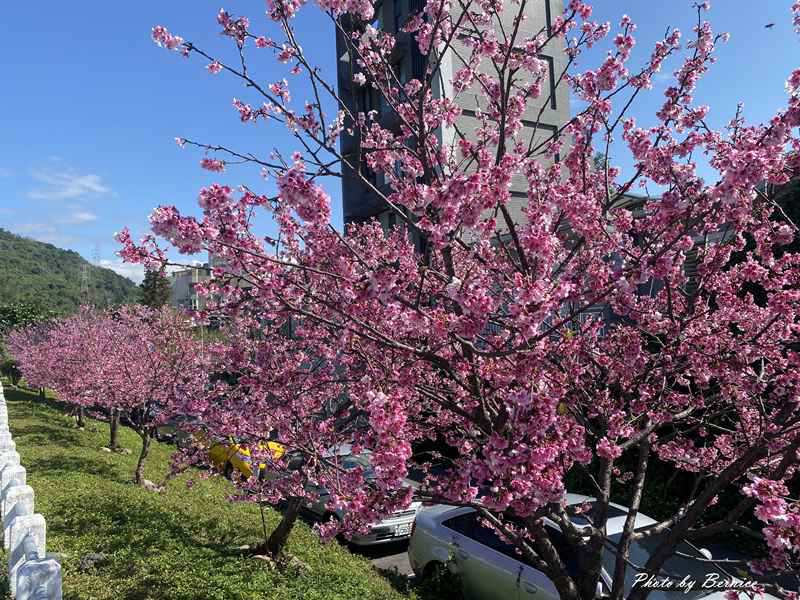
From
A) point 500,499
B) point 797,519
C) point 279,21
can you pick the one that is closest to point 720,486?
point 797,519

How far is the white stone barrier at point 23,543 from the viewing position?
3.25 m

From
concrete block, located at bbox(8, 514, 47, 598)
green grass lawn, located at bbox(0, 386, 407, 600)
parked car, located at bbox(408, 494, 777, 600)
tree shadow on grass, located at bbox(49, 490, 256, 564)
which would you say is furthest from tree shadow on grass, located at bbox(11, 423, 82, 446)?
parked car, located at bbox(408, 494, 777, 600)

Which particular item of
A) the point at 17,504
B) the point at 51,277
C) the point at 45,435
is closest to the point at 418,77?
the point at 45,435

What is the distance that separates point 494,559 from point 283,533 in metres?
2.67

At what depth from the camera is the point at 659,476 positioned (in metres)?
10.5

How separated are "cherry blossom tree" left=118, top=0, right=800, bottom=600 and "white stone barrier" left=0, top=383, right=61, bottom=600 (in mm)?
1713

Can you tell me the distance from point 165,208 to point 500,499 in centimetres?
248

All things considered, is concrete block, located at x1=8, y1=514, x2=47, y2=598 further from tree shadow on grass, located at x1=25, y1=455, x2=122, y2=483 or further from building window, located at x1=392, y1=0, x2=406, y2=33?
building window, located at x1=392, y1=0, x2=406, y2=33

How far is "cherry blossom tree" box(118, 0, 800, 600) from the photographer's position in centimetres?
284

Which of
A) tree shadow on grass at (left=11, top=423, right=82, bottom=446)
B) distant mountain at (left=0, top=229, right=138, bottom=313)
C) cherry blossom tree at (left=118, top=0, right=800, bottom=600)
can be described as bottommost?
tree shadow on grass at (left=11, top=423, right=82, bottom=446)

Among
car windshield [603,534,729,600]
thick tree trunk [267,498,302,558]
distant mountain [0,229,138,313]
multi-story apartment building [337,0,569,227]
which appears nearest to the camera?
car windshield [603,534,729,600]

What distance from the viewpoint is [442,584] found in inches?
262

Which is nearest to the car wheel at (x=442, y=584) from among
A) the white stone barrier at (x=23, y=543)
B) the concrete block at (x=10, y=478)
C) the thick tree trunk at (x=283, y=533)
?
the thick tree trunk at (x=283, y=533)

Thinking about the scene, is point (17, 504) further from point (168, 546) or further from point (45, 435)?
point (45, 435)
